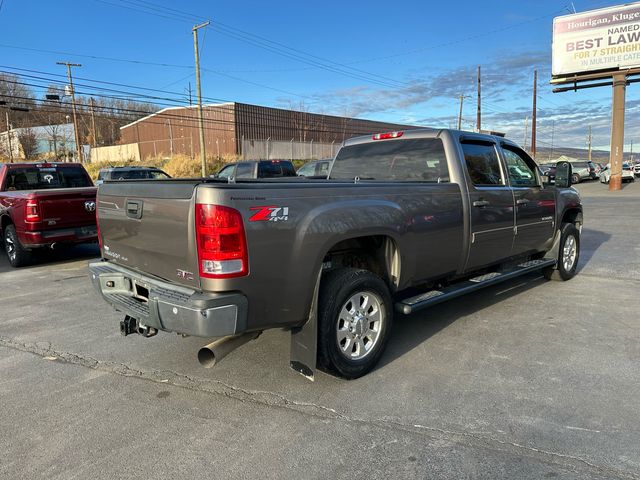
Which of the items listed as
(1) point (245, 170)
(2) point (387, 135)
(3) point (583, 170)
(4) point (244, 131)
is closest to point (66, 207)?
(2) point (387, 135)

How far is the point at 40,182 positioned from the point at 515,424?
32.4 feet

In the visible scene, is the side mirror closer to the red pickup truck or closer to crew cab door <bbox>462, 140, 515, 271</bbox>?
crew cab door <bbox>462, 140, 515, 271</bbox>

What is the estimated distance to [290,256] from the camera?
3244mm

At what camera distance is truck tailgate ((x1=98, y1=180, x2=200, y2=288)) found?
316cm

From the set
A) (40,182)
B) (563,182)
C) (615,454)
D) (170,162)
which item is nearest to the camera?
(615,454)

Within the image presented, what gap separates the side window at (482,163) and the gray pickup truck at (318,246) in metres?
0.02

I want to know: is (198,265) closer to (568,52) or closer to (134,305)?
(134,305)

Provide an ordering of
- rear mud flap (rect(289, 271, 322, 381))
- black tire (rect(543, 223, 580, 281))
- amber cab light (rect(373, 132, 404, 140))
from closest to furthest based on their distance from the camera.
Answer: rear mud flap (rect(289, 271, 322, 381)), amber cab light (rect(373, 132, 404, 140)), black tire (rect(543, 223, 580, 281))

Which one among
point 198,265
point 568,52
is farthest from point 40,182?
point 568,52

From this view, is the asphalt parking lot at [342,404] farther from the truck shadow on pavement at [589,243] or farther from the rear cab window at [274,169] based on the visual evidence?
the rear cab window at [274,169]

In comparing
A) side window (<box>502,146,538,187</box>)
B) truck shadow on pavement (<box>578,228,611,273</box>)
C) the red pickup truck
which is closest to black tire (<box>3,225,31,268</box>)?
the red pickup truck

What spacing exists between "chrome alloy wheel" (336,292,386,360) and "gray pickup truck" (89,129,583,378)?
1cm

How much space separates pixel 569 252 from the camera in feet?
22.8

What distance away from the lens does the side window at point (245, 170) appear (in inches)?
618
